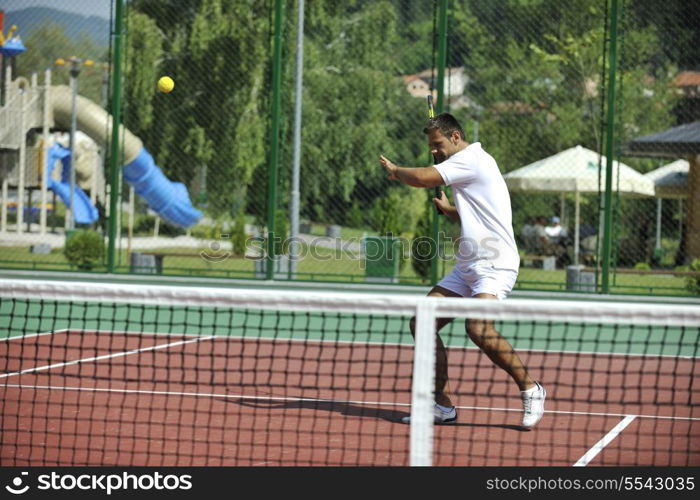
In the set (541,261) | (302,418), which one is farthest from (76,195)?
(302,418)

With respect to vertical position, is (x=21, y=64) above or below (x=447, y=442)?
above

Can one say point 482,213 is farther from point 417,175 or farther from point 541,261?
point 541,261

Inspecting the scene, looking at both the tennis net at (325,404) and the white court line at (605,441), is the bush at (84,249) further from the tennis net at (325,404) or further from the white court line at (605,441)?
the white court line at (605,441)

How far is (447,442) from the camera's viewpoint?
210 inches

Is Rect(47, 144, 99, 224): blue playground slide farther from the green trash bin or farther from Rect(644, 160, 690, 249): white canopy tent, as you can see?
Rect(644, 160, 690, 249): white canopy tent

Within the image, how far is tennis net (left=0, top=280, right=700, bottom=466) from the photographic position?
166 inches

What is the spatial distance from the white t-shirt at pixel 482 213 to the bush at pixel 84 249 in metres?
9.72

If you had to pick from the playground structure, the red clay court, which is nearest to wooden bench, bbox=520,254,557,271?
the playground structure

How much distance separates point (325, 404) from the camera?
20.7 ft

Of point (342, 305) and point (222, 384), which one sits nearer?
point (342, 305)
